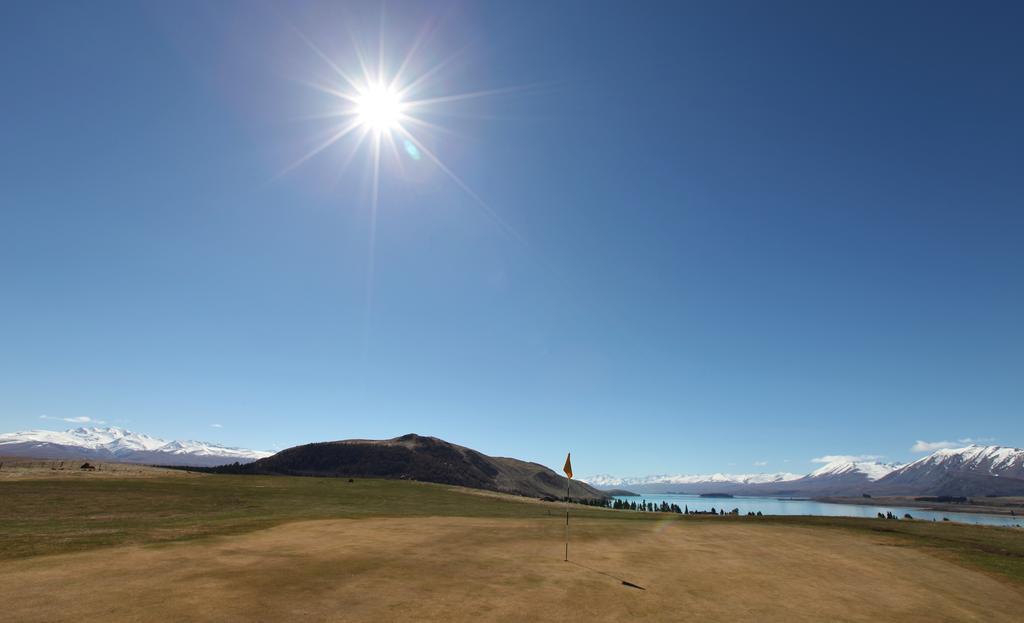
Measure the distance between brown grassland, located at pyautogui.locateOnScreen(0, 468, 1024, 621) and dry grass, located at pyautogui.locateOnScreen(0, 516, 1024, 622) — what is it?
0.28 ft

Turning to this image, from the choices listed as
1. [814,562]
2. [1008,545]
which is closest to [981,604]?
[814,562]

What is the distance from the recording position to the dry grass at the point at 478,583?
13.1 meters

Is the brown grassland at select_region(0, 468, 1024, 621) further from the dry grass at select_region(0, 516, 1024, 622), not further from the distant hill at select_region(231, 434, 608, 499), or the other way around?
the distant hill at select_region(231, 434, 608, 499)

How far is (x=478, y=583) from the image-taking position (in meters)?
16.3

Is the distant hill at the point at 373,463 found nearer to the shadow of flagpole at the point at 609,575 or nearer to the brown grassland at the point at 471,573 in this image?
the brown grassland at the point at 471,573

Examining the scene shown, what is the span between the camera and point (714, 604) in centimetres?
1498

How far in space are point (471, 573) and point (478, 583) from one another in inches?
64.4

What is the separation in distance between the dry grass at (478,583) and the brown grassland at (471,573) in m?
0.09

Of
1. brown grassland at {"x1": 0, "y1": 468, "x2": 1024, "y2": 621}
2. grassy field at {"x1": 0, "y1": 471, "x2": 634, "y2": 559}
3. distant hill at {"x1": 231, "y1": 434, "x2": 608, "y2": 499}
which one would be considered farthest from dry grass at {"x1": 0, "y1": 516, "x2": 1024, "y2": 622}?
distant hill at {"x1": 231, "y1": 434, "x2": 608, "y2": 499}

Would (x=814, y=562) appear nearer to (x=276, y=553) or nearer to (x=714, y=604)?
(x=714, y=604)

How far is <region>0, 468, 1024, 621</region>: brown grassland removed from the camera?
526 inches

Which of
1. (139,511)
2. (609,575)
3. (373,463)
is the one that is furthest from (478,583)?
(373,463)

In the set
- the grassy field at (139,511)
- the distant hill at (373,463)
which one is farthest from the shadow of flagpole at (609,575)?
the distant hill at (373,463)

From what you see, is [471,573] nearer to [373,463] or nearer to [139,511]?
[139,511]
